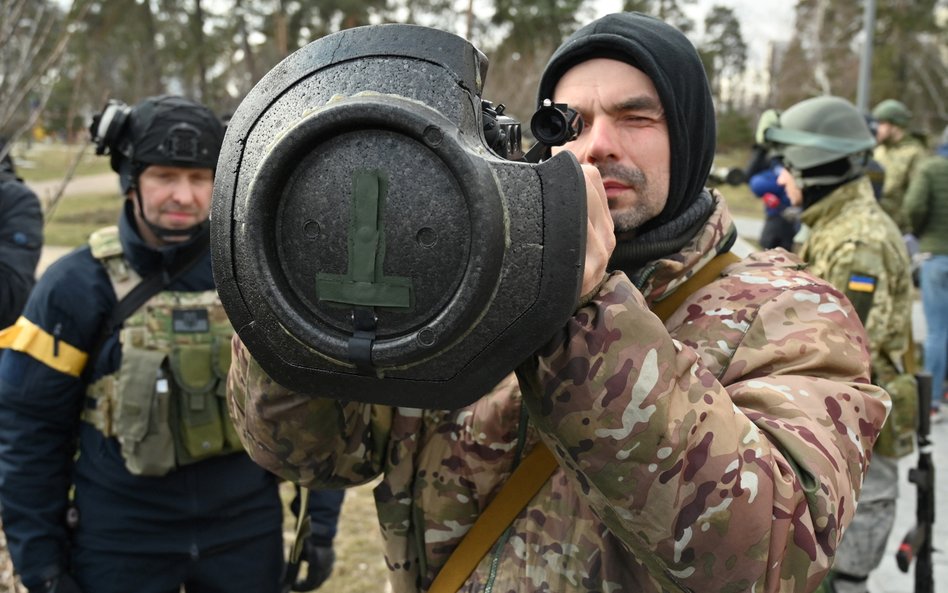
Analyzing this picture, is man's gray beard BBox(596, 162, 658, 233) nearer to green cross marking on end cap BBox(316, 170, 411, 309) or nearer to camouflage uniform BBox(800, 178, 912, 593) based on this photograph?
green cross marking on end cap BBox(316, 170, 411, 309)

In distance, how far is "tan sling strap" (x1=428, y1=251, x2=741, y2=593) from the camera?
4.89 feet

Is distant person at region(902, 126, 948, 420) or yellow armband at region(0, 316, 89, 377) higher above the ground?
yellow armband at region(0, 316, 89, 377)

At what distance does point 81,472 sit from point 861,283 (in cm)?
319

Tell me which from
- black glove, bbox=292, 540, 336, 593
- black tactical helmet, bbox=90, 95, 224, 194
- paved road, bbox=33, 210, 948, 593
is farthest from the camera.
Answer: paved road, bbox=33, 210, 948, 593

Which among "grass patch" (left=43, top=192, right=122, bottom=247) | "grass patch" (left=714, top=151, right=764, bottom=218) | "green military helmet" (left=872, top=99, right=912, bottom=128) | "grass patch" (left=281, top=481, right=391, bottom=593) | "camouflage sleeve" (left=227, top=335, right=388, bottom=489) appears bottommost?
"grass patch" (left=714, top=151, right=764, bottom=218)

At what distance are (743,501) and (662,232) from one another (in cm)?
67

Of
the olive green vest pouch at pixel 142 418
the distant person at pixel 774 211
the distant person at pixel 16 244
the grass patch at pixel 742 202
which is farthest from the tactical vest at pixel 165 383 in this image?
the grass patch at pixel 742 202

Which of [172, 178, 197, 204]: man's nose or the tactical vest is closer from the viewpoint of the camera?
the tactical vest

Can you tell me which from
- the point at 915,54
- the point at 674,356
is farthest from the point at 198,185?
the point at 915,54

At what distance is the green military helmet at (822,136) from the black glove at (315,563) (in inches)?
114

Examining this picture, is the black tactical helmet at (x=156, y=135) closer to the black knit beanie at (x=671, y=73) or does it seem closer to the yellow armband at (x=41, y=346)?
the yellow armband at (x=41, y=346)

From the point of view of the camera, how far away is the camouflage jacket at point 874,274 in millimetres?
3404

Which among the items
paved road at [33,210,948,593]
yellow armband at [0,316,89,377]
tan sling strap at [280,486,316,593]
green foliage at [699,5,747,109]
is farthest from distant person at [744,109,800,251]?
green foliage at [699,5,747,109]

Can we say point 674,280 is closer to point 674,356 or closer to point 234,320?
point 674,356
